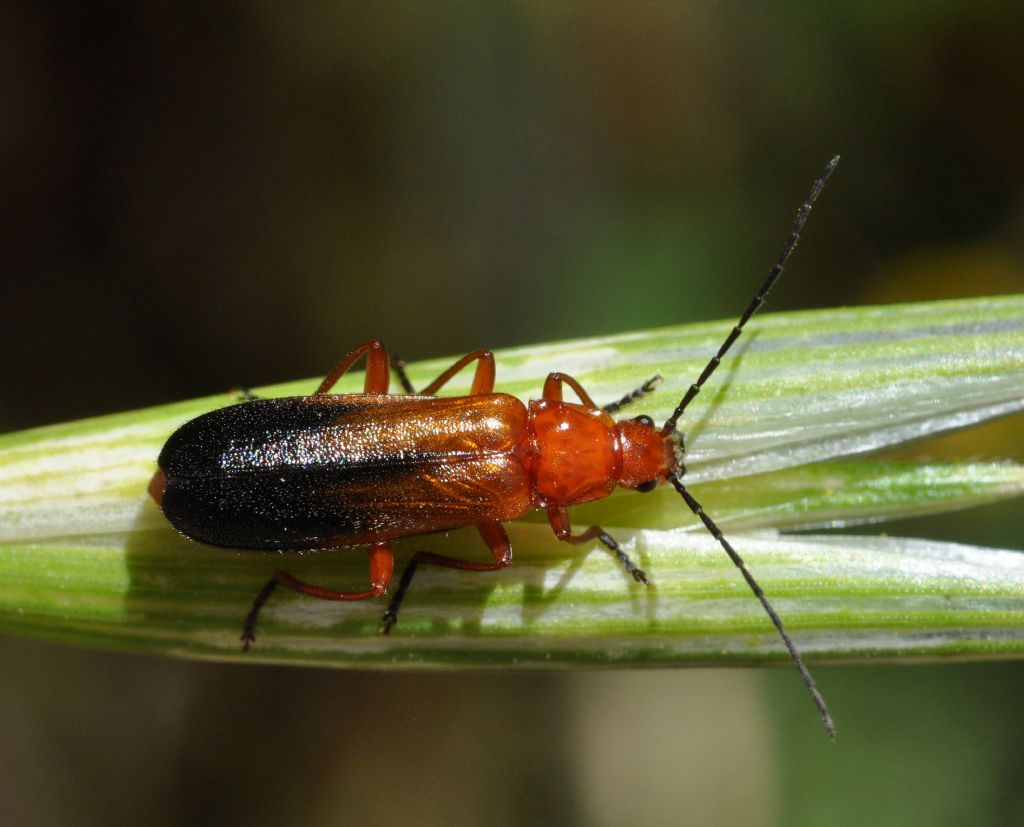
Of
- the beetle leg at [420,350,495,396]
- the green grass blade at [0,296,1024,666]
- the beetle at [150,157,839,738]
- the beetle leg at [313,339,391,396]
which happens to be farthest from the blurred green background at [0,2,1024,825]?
the green grass blade at [0,296,1024,666]

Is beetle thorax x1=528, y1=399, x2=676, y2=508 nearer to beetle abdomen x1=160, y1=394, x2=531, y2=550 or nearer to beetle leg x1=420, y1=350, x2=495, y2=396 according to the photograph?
beetle abdomen x1=160, y1=394, x2=531, y2=550

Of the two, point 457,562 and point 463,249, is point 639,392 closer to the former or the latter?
point 457,562

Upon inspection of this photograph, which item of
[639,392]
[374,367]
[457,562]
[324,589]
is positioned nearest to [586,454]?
[639,392]

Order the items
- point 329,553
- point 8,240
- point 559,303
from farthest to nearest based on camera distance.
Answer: point 559,303 < point 8,240 < point 329,553

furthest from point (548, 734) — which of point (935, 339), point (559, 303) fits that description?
point (935, 339)

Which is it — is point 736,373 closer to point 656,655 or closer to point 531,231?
point 656,655
